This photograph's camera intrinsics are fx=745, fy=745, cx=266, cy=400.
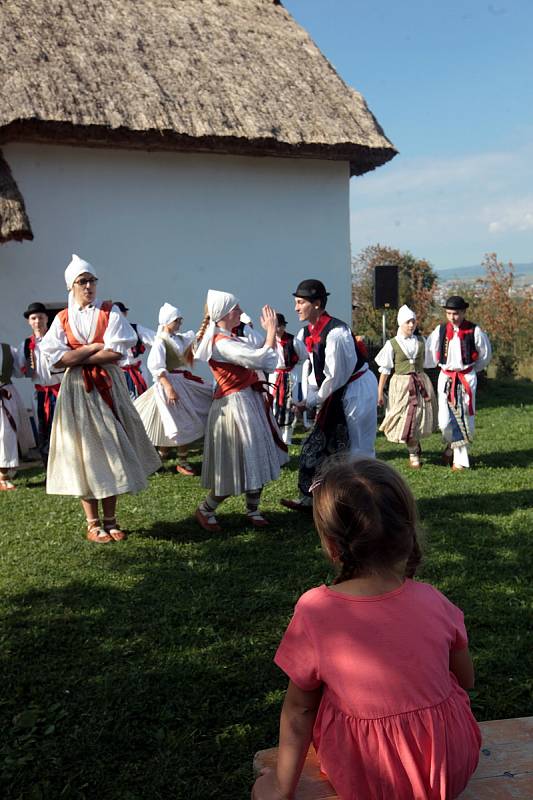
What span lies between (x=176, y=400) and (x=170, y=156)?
555cm

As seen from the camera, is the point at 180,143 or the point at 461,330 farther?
the point at 180,143

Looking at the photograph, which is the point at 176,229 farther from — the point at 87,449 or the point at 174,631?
the point at 174,631

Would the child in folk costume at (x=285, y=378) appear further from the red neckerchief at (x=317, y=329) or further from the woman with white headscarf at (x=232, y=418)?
the red neckerchief at (x=317, y=329)

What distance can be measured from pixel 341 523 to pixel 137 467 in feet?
12.9

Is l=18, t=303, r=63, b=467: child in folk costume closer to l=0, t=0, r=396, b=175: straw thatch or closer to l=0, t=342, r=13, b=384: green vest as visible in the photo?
l=0, t=342, r=13, b=384: green vest

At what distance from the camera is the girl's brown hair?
186 cm

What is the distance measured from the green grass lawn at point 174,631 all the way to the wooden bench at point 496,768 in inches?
32.7

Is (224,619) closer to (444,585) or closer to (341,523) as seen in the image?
(444,585)

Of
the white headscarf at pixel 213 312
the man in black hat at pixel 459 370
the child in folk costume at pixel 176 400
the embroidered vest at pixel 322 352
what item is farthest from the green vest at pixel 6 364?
the man in black hat at pixel 459 370

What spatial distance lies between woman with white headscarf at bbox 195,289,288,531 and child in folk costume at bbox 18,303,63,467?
327 centimetres

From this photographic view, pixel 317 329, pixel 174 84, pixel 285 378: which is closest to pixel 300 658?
pixel 317 329

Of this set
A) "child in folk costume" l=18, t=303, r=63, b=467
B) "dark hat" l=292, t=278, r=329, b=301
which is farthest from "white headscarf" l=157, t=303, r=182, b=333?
"dark hat" l=292, t=278, r=329, b=301

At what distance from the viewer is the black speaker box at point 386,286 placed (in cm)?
1364

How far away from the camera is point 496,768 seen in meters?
2.11
